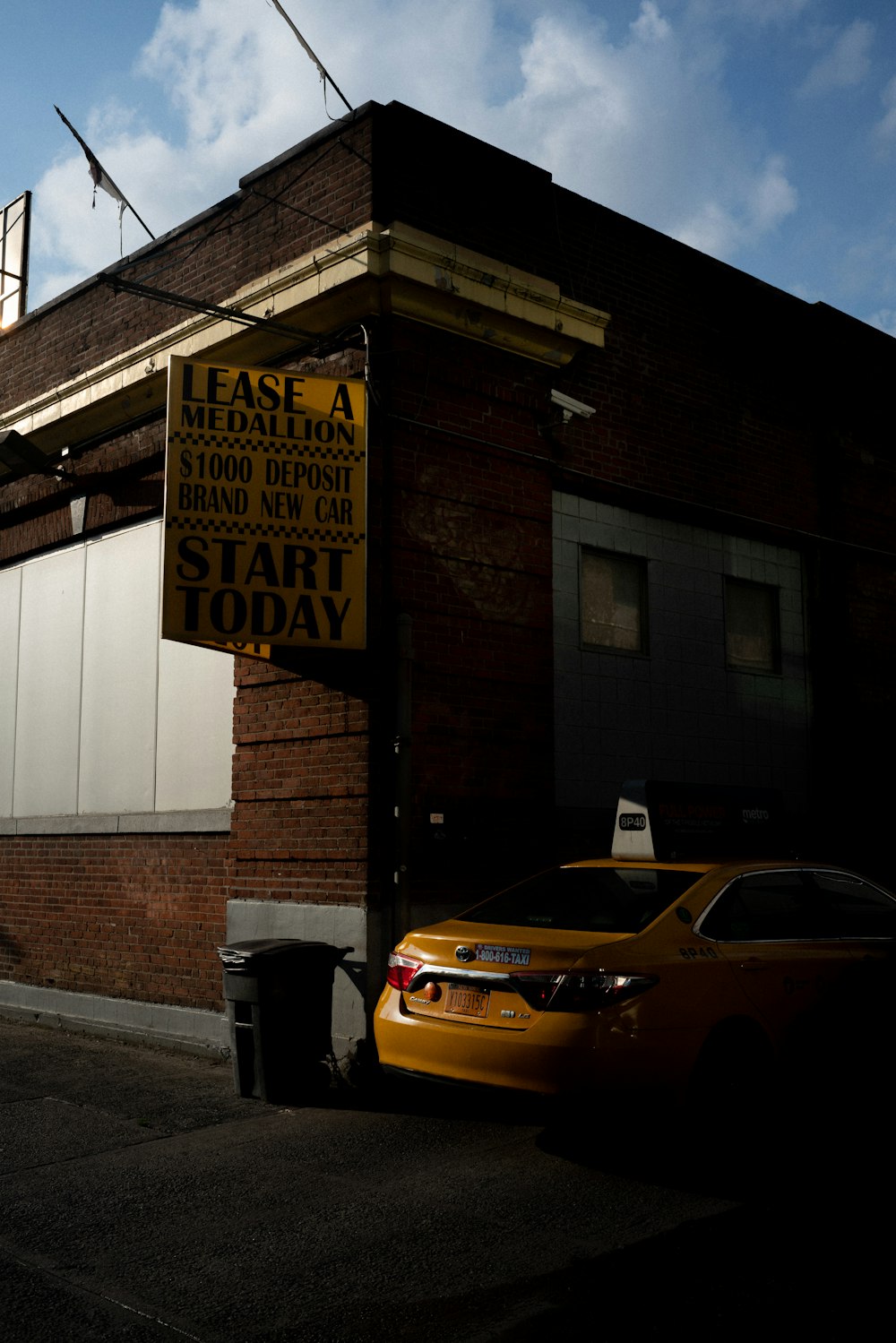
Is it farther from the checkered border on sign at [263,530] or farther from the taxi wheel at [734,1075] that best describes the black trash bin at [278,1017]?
the taxi wheel at [734,1075]

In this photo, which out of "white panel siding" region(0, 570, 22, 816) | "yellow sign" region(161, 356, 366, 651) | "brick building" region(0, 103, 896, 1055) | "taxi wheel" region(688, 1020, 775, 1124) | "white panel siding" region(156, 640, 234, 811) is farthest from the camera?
"white panel siding" region(0, 570, 22, 816)

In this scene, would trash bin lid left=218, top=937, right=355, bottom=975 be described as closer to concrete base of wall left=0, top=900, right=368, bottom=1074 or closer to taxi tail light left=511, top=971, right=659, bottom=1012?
concrete base of wall left=0, top=900, right=368, bottom=1074

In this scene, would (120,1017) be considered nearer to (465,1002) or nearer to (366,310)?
(465,1002)

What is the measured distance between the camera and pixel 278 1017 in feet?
25.8

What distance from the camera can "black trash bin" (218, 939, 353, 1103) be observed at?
7.84m

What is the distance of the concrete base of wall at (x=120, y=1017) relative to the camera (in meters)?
9.63

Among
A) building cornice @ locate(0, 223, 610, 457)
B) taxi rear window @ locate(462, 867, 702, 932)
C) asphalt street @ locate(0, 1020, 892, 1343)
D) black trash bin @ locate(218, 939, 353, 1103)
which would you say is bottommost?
asphalt street @ locate(0, 1020, 892, 1343)

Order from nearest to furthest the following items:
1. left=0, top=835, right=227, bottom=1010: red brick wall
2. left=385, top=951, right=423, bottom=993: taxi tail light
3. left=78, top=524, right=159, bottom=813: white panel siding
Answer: left=385, top=951, right=423, bottom=993: taxi tail light < left=0, top=835, right=227, bottom=1010: red brick wall < left=78, top=524, right=159, bottom=813: white panel siding

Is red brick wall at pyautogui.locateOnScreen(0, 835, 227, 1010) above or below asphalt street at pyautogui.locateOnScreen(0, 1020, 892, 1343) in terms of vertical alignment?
above

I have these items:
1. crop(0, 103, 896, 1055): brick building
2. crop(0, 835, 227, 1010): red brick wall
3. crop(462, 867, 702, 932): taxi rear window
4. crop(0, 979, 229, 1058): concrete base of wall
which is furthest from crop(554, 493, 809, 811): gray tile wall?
crop(0, 979, 229, 1058): concrete base of wall

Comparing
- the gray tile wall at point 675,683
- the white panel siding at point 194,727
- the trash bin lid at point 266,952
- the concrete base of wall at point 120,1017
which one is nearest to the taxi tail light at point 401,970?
the trash bin lid at point 266,952

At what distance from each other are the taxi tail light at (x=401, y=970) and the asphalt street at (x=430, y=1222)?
0.90 meters

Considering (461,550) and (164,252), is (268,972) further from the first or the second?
(164,252)

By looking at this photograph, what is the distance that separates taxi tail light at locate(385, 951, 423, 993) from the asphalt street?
90 cm
